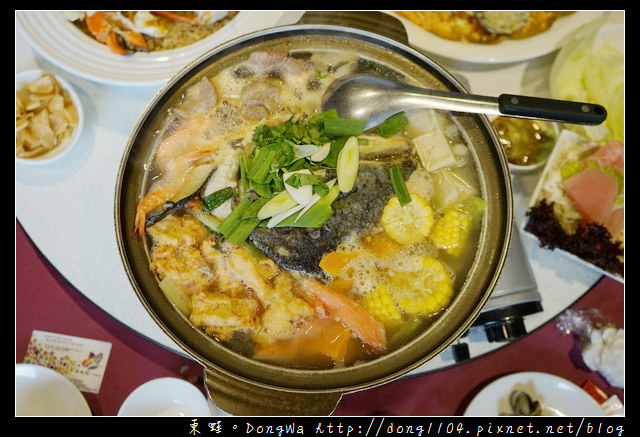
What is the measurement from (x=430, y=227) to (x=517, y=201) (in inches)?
29.5

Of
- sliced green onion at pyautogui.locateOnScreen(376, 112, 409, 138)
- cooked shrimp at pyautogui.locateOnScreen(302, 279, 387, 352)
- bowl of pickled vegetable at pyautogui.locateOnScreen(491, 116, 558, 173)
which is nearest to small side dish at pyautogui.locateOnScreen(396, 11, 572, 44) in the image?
bowl of pickled vegetable at pyautogui.locateOnScreen(491, 116, 558, 173)

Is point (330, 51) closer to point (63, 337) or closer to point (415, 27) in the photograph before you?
point (415, 27)

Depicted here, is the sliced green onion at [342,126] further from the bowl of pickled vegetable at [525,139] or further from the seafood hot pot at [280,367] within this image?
the bowl of pickled vegetable at [525,139]

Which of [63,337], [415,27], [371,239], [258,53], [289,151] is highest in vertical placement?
[415,27]

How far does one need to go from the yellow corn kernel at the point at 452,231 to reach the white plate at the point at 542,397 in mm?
850

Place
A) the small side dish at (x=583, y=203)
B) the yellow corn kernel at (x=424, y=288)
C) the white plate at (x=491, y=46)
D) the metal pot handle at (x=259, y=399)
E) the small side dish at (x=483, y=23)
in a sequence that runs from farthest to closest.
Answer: the small side dish at (x=483, y=23)
the white plate at (x=491, y=46)
the small side dish at (x=583, y=203)
the yellow corn kernel at (x=424, y=288)
the metal pot handle at (x=259, y=399)

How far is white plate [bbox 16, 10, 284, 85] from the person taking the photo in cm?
230

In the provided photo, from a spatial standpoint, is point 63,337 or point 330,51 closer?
point 330,51

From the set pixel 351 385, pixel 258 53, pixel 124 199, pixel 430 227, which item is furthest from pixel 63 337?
pixel 430 227

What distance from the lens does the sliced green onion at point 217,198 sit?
6.27ft

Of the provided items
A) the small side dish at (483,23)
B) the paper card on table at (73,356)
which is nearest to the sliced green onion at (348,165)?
the small side dish at (483,23)

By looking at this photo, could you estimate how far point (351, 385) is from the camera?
5.94ft

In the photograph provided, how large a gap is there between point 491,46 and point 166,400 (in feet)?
7.88

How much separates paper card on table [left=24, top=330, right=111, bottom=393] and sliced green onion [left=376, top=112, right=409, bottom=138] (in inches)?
68.4
